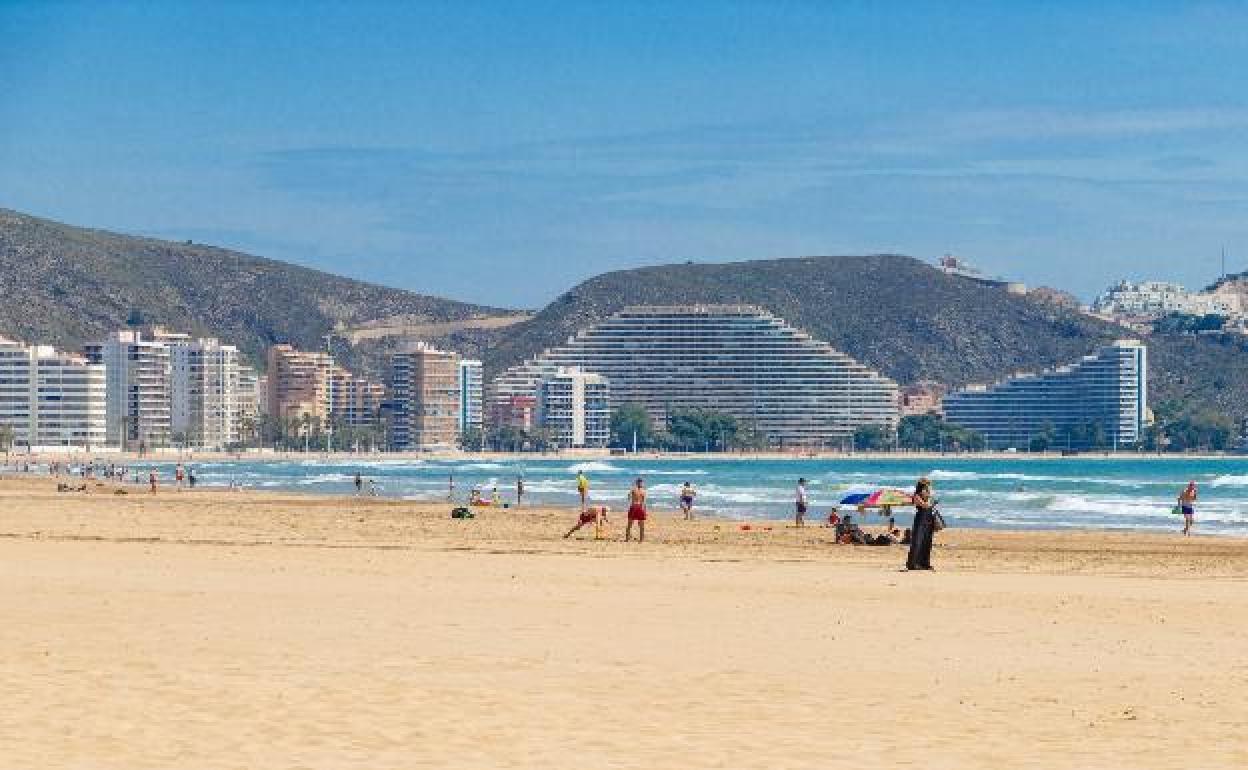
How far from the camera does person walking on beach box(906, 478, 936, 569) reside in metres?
25.4

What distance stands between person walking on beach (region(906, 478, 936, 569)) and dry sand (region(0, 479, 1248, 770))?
2.07 feet

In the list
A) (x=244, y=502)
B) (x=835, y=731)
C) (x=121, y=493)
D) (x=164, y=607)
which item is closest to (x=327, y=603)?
(x=164, y=607)

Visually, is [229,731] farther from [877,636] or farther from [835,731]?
[877,636]

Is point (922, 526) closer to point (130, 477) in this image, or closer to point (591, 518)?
point (591, 518)

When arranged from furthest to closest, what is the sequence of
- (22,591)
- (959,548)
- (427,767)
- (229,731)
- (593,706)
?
(959,548)
(22,591)
(593,706)
(229,731)
(427,767)

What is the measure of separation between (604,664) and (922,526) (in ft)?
40.9

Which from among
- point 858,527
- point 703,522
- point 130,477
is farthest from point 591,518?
point 130,477

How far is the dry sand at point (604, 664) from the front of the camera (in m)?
10.3

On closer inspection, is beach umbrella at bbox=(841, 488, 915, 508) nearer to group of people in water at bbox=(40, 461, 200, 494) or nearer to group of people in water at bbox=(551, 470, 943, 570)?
group of people in water at bbox=(551, 470, 943, 570)

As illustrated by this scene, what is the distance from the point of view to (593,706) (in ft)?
38.6

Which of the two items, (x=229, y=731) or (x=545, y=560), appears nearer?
(x=229, y=731)

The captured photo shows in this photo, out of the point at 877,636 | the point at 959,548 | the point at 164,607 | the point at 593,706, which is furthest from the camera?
the point at 959,548

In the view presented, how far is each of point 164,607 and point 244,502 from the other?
4770cm

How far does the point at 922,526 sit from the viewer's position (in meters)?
25.7
